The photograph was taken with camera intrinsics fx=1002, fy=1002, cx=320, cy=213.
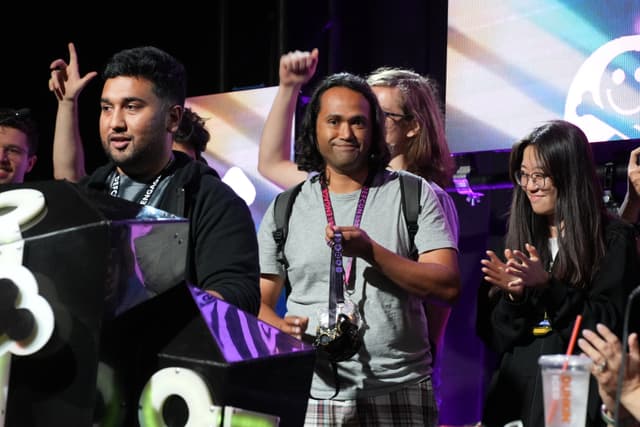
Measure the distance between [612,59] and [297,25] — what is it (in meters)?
1.63

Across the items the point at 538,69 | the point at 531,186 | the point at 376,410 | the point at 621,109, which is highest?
the point at 538,69

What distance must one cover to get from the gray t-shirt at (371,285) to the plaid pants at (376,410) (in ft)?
0.07

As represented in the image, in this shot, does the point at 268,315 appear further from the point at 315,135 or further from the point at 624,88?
the point at 624,88

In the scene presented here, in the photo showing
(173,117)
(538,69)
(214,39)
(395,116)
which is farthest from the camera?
(214,39)

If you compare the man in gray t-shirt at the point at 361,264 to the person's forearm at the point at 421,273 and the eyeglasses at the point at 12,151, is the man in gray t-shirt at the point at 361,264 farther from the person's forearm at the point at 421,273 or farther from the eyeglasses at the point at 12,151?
the eyeglasses at the point at 12,151

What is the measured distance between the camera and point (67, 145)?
132 inches

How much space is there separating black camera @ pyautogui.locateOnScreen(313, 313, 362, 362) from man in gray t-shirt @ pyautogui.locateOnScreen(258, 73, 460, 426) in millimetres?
20

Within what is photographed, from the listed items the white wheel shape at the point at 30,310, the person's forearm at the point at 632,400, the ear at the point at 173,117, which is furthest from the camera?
the ear at the point at 173,117

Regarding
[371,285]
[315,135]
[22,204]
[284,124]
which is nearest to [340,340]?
[371,285]

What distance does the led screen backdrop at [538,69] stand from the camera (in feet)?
12.6

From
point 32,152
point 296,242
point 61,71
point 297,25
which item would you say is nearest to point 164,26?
point 297,25

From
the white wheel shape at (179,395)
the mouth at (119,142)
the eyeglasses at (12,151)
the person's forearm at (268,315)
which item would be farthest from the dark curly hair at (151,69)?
the eyeglasses at (12,151)

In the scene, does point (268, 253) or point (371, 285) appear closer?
point (371, 285)

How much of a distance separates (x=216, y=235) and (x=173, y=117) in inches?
15.6
